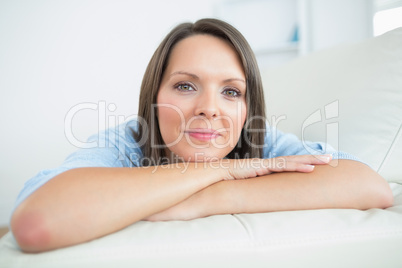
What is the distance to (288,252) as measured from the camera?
49 cm

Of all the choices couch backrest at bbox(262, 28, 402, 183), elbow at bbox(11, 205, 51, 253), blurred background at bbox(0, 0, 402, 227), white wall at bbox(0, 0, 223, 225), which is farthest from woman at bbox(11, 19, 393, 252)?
white wall at bbox(0, 0, 223, 225)

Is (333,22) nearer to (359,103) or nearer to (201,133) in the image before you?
(359,103)

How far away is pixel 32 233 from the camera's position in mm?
455

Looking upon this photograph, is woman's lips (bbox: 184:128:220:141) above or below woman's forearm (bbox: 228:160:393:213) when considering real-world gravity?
above

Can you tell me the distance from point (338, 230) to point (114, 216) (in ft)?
1.43

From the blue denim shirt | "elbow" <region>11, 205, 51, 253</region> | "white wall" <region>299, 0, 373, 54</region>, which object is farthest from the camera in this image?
"white wall" <region>299, 0, 373, 54</region>

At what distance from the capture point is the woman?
50cm

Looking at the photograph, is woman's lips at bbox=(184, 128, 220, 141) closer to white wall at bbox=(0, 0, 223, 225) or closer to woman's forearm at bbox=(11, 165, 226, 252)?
woman's forearm at bbox=(11, 165, 226, 252)

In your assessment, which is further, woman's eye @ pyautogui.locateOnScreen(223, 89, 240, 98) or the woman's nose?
woman's eye @ pyautogui.locateOnScreen(223, 89, 240, 98)

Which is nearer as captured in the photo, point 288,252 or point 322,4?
point 288,252

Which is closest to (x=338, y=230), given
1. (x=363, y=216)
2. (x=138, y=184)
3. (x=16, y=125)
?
(x=363, y=216)

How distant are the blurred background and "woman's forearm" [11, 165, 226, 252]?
6.71 ft

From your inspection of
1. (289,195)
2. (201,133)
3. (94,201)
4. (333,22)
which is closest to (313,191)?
(289,195)

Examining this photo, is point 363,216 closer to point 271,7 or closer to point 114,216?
point 114,216
